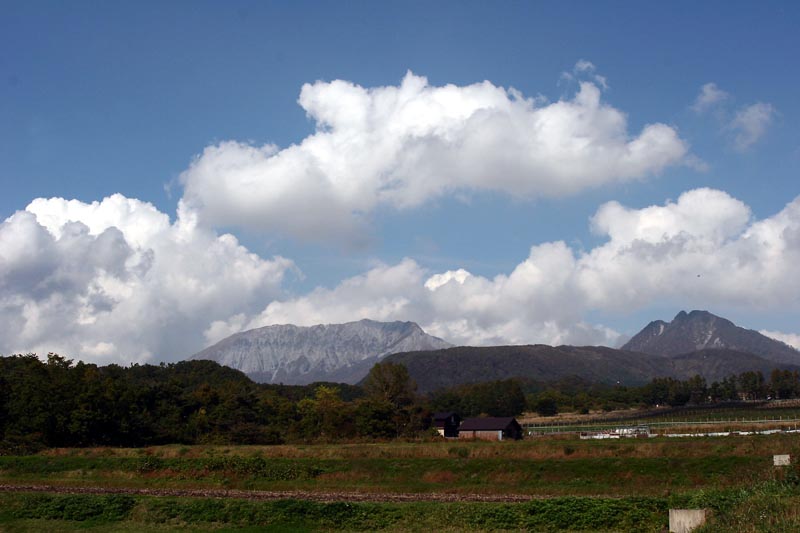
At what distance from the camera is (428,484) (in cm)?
5081

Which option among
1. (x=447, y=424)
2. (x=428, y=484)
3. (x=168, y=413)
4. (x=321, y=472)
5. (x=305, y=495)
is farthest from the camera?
(x=447, y=424)

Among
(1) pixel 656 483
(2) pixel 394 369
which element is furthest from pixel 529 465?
(2) pixel 394 369

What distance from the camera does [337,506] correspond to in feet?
107

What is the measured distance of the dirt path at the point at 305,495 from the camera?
3953cm

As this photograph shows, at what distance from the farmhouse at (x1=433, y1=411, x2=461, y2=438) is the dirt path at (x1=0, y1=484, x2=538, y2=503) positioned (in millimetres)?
83008

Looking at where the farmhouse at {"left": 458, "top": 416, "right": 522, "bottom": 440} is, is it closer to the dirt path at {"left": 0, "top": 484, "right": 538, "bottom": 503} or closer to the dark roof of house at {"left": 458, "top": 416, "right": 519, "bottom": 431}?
the dark roof of house at {"left": 458, "top": 416, "right": 519, "bottom": 431}

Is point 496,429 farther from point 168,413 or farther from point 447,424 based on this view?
point 168,413

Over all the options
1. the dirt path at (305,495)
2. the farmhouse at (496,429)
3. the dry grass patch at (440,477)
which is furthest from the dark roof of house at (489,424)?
the dirt path at (305,495)

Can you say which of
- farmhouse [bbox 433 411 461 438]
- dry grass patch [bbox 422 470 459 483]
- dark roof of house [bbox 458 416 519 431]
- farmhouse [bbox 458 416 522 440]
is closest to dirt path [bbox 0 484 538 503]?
dry grass patch [bbox 422 470 459 483]

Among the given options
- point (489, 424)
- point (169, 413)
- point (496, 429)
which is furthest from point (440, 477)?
point (169, 413)

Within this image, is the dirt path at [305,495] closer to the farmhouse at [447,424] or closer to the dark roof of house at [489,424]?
the dark roof of house at [489,424]

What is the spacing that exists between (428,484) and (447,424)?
80.7 m

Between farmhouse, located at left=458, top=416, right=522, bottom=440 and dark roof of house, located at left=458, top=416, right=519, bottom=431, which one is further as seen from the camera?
dark roof of house, located at left=458, top=416, right=519, bottom=431

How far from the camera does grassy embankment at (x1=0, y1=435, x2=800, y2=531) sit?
1188 inches
